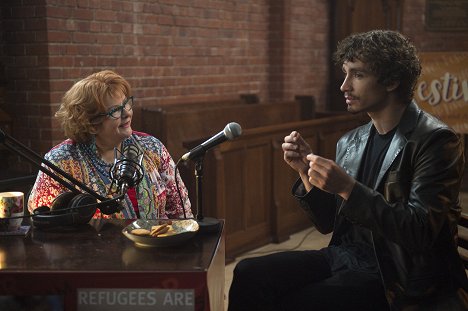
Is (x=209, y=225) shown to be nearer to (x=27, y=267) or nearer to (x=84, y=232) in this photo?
(x=84, y=232)

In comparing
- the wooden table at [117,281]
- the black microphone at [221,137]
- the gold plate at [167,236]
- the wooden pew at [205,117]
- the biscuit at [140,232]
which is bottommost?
the wooden table at [117,281]

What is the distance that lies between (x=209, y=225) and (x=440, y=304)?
779mm

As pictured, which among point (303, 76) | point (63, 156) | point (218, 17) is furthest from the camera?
point (303, 76)

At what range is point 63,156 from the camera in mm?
2596

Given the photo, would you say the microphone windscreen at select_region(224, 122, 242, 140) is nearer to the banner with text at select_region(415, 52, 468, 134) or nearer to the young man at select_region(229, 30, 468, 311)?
the young man at select_region(229, 30, 468, 311)

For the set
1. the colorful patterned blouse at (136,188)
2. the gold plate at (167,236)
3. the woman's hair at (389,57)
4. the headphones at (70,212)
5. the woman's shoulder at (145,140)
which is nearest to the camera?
the gold plate at (167,236)

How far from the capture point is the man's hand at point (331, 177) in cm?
194

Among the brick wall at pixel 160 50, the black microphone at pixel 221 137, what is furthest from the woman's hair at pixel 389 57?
the brick wall at pixel 160 50

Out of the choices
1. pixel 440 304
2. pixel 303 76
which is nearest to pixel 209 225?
pixel 440 304

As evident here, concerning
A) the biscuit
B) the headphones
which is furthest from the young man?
the headphones

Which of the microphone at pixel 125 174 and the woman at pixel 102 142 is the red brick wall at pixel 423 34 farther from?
the microphone at pixel 125 174

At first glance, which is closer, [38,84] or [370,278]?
[370,278]

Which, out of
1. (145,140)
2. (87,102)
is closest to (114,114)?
(87,102)

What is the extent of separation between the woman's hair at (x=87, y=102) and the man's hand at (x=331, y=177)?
107cm
